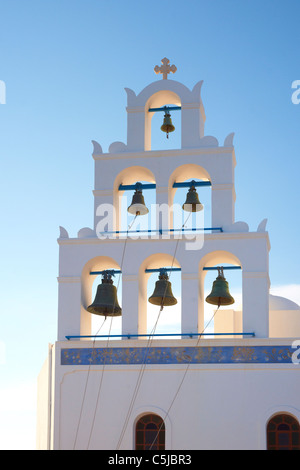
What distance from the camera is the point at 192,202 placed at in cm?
2211

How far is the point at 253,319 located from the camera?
21.0 m

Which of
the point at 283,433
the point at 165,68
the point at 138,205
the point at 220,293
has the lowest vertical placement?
the point at 283,433

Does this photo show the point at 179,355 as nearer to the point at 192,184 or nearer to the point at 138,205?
the point at 138,205

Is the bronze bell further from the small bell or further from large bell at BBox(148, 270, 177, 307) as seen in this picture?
large bell at BBox(148, 270, 177, 307)

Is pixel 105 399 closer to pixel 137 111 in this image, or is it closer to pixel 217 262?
pixel 217 262

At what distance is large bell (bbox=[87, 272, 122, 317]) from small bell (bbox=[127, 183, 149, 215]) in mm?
1537

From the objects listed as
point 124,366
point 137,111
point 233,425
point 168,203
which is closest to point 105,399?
point 124,366

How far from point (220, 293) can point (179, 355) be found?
1.36m

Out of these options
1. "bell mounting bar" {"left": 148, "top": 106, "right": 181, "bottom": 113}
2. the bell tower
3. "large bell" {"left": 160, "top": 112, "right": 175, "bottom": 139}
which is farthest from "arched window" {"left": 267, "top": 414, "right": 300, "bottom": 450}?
"bell mounting bar" {"left": 148, "top": 106, "right": 181, "bottom": 113}

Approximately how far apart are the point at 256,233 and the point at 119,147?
3.21m

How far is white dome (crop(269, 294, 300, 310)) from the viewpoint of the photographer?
25633 mm

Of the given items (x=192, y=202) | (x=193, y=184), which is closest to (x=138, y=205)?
(x=192, y=202)

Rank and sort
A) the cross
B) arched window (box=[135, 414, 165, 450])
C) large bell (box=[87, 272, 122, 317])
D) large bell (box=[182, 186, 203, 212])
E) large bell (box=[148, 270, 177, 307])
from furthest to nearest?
1. the cross
2. large bell (box=[182, 186, 203, 212])
3. large bell (box=[148, 270, 177, 307])
4. large bell (box=[87, 272, 122, 317])
5. arched window (box=[135, 414, 165, 450])

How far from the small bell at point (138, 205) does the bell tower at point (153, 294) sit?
0.08 ft
